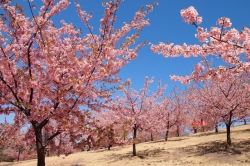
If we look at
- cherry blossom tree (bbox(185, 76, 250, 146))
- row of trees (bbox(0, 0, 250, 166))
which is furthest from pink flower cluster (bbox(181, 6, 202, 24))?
cherry blossom tree (bbox(185, 76, 250, 146))

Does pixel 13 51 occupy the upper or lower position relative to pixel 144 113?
upper

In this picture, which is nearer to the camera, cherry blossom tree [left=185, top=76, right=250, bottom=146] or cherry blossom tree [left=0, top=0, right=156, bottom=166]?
cherry blossom tree [left=0, top=0, right=156, bottom=166]

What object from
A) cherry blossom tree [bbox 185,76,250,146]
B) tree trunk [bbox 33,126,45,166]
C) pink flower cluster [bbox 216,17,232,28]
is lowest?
tree trunk [bbox 33,126,45,166]

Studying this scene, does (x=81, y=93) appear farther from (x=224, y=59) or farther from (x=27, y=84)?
(x=224, y=59)

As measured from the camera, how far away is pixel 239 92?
59.7 ft

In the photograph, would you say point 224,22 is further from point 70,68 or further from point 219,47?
point 70,68


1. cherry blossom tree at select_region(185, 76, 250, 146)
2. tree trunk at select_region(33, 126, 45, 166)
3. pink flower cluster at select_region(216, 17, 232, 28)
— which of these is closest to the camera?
pink flower cluster at select_region(216, 17, 232, 28)

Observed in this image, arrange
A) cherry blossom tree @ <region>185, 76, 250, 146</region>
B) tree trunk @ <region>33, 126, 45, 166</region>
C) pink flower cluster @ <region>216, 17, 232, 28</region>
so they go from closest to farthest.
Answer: pink flower cluster @ <region>216, 17, 232, 28</region>, tree trunk @ <region>33, 126, 45, 166</region>, cherry blossom tree @ <region>185, 76, 250, 146</region>

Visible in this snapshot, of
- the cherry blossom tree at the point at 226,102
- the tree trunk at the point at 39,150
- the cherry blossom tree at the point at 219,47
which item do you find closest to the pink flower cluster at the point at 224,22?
the cherry blossom tree at the point at 219,47

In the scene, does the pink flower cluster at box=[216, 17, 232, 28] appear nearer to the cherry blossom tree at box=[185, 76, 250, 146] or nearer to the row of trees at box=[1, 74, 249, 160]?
the row of trees at box=[1, 74, 249, 160]

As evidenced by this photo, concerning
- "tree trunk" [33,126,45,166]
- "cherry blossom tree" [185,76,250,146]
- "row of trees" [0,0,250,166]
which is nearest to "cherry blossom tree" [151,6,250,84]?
"row of trees" [0,0,250,166]

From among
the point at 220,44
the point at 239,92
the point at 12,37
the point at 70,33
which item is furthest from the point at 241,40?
the point at 239,92

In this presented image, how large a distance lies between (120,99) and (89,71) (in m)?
15.9

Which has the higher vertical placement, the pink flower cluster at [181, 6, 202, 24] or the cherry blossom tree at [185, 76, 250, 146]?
the pink flower cluster at [181, 6, 202, 24]
